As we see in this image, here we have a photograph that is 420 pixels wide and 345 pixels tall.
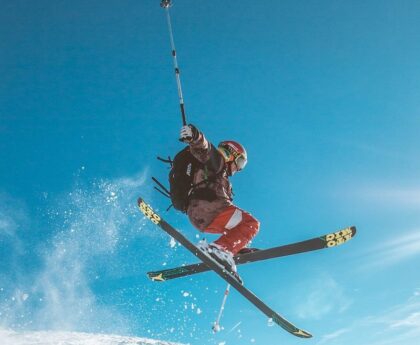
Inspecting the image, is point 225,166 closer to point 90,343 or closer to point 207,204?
point 207,204

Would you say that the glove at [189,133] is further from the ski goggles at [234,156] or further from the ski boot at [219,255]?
the ski boot at [219,255]

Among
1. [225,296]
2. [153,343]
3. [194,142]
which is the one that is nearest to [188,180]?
[194,142]

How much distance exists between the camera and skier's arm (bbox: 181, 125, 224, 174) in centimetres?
452

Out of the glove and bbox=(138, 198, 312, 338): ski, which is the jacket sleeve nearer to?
the glove

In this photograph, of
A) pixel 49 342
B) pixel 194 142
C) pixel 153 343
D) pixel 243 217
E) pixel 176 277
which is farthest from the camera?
pixel 153 343

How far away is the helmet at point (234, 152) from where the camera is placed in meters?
5.86

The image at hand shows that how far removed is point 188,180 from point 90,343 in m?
6.25

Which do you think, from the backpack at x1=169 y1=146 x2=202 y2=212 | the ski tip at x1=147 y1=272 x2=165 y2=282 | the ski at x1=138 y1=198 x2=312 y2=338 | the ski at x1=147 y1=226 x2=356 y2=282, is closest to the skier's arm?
the backpack at x1=169 y1=146 x2=202 y2=212

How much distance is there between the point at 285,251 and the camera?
5875 mm

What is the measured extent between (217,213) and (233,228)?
1.15 feet

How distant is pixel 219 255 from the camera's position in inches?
201

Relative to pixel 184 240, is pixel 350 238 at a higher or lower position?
lower

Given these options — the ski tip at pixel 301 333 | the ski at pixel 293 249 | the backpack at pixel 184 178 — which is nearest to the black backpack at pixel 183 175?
the backpack at pixel 184 178

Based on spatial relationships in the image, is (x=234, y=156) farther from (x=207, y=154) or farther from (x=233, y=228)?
(x=233, y=228)
